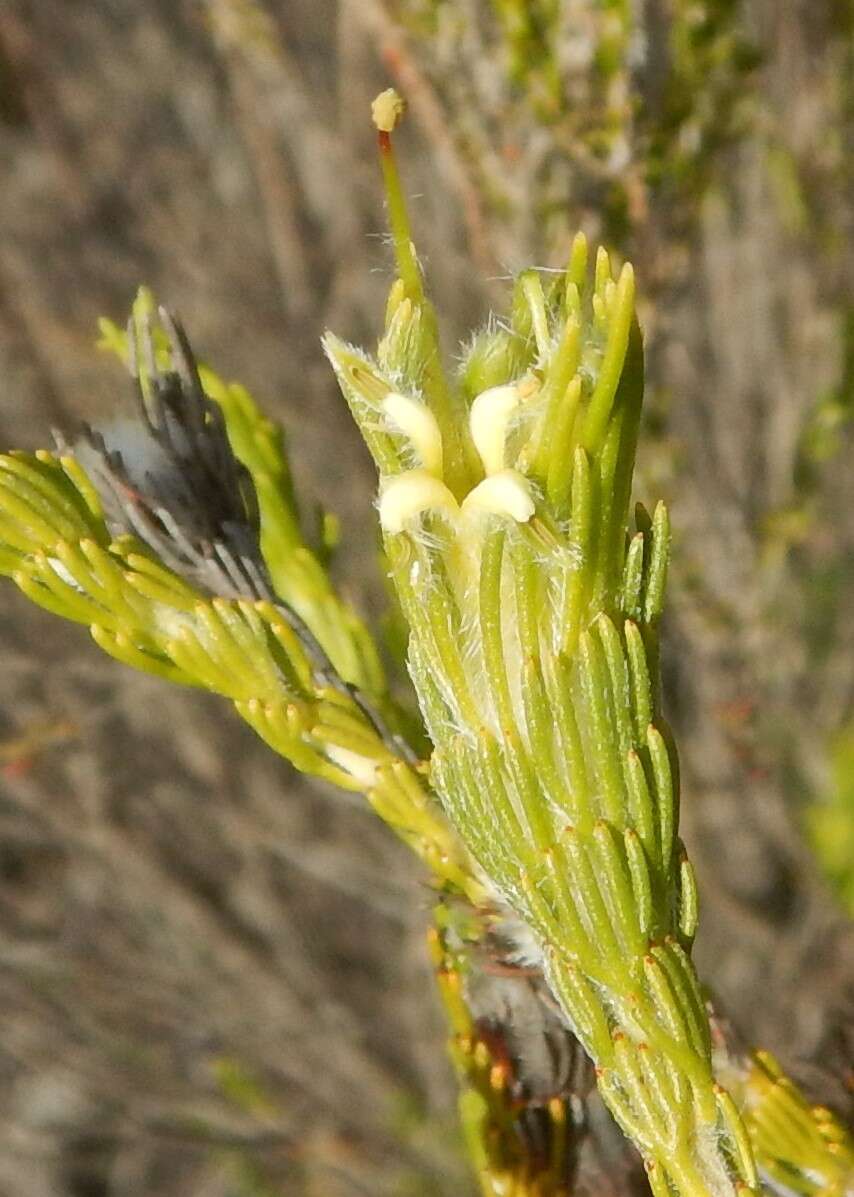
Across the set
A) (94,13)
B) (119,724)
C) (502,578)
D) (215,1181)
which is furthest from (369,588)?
(502,578)

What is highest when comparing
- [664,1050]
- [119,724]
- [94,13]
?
[94,13]

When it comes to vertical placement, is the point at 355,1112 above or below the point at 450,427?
below

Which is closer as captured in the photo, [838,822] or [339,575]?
[339,575]

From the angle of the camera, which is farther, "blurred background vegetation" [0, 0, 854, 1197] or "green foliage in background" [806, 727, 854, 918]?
"green foliage in background" [806, 727, 854, 918]

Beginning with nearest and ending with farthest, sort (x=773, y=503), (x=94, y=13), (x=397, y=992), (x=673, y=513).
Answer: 1. (x=673, y=513)
2. (x=773, y=503)
3. (x=94, y=13)
4. (x=397, y=992)

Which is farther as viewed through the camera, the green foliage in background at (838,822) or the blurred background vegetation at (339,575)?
the green foliage in background at (838,822)

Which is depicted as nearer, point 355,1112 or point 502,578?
point 502,578

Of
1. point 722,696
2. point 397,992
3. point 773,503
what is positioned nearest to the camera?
point 722,696

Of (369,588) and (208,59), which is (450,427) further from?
(208,59)
